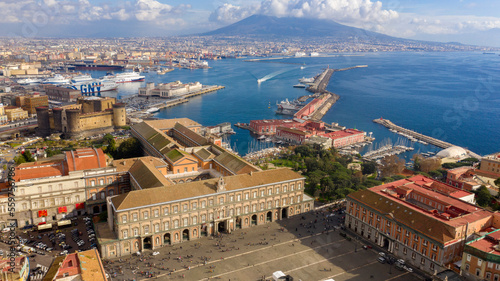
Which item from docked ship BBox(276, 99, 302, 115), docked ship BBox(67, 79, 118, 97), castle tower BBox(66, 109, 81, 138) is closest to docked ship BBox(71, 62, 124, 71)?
docked ship BBox(67, 79, 118, 97)

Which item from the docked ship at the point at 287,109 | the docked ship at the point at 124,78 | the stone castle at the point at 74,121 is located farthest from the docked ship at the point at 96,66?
the stone castle at the point at 74,121

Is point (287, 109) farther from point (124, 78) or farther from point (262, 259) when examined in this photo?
point (124, 78)

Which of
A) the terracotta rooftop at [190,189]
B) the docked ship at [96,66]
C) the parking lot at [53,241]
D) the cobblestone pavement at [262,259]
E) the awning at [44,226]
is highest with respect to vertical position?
the docked ship at [96,66]

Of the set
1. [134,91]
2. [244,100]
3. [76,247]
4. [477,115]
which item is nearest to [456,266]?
[76,247]

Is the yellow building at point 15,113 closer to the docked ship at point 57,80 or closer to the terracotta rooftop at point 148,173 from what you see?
the terracotta rooftop at point 148,173

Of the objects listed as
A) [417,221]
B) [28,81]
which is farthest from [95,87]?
[417,221]

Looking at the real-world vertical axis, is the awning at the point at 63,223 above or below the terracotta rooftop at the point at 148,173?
below
